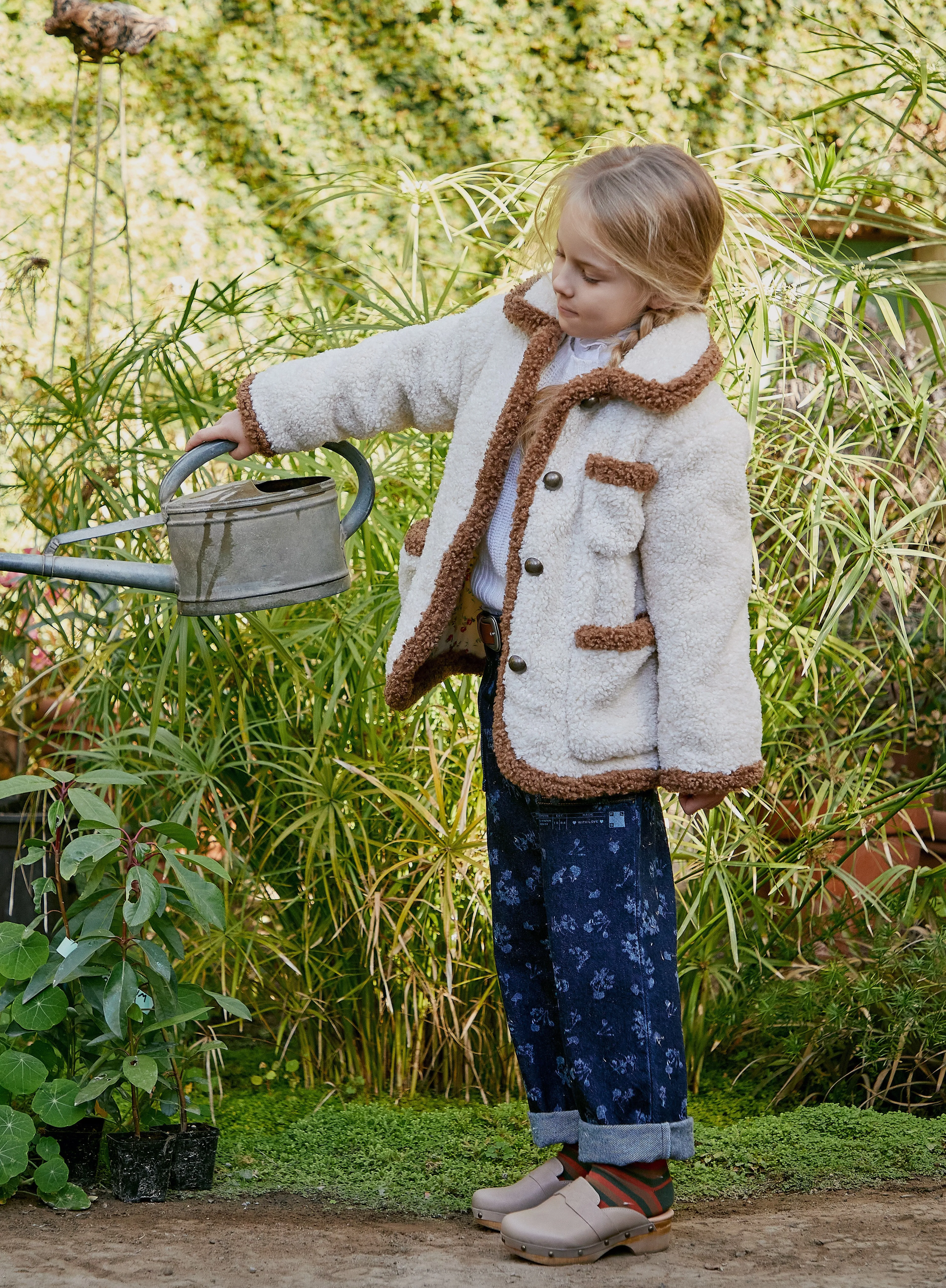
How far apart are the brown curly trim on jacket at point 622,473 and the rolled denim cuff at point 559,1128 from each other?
84 centimetres

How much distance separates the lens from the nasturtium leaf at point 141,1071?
1729 mm

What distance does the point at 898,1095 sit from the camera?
7.31 feet

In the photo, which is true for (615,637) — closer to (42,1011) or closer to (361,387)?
(361,387)

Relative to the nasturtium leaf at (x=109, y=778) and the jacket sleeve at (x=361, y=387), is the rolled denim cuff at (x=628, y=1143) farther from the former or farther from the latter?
the jacket sleeve at (x=361, y=387)

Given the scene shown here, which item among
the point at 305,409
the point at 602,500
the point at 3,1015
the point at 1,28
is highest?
the point at 1,28

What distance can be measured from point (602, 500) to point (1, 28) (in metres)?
4.51

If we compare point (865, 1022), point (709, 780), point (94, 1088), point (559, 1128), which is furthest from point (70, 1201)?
point (865, 1022)

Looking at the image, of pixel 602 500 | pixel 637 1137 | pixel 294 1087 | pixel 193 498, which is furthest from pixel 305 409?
pixel 294 1087

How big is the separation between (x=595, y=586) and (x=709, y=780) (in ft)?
0.86

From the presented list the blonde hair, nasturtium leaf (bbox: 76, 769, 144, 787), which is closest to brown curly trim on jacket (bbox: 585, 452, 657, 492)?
the blonde hair

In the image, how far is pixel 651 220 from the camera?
59.0 inches

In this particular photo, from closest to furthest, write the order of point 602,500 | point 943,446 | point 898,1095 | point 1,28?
point 602,500
point 898,1095
point 943,446
point 1,28

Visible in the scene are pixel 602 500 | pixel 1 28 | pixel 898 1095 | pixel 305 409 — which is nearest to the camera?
pixel 602 500

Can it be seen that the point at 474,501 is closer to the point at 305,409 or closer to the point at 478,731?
the point at 305,409
